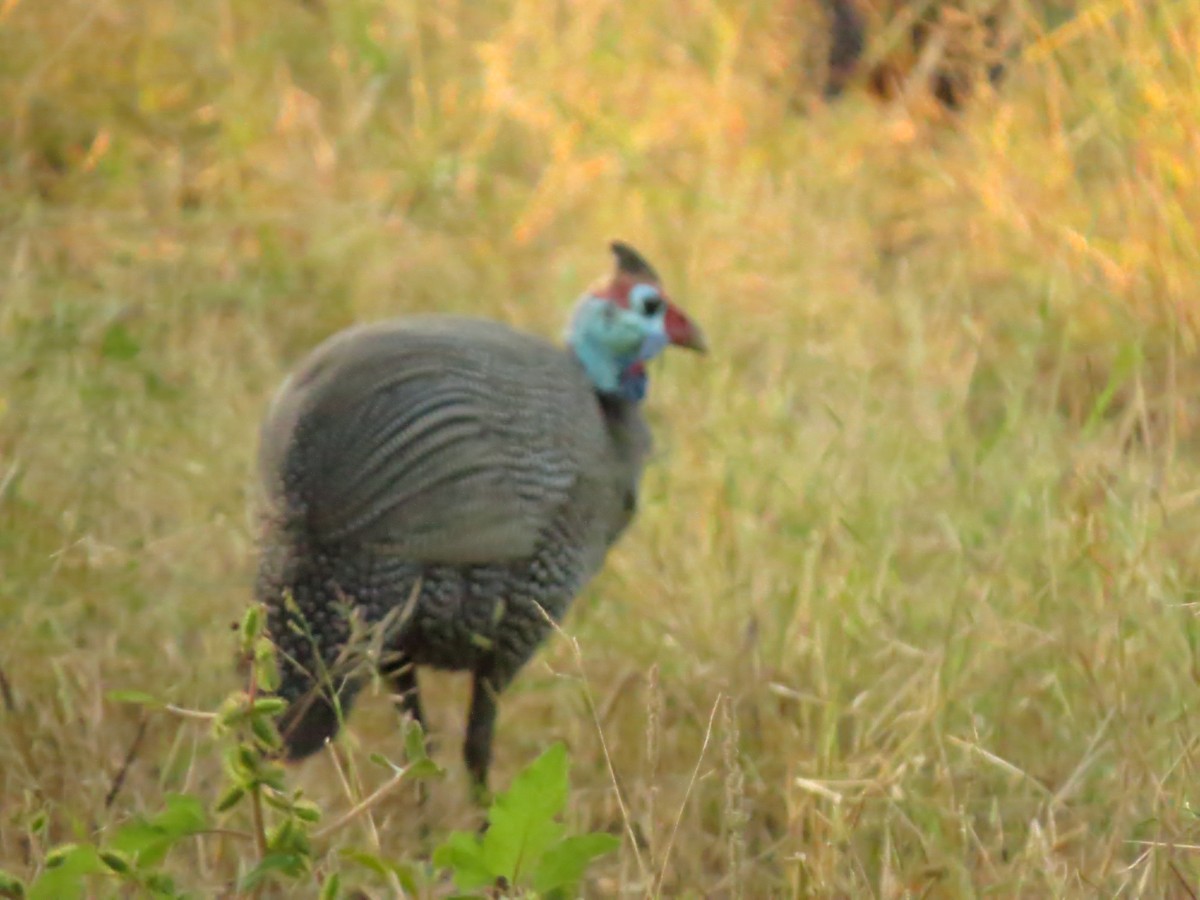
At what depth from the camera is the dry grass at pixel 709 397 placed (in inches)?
95.8

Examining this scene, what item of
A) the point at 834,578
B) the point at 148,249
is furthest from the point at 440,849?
the point at 148,249

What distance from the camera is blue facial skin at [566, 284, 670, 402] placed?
9.67 ft

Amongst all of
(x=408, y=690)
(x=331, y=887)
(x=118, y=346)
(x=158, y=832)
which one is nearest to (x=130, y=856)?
(x=158, y=832)

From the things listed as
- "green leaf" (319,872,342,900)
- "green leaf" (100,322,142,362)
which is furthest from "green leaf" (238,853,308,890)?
"green leaf" (100,322,142,362)

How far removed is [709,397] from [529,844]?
1.99 m

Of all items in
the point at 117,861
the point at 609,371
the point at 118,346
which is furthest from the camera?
the point at 118,346

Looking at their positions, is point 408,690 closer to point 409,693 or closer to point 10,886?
point 409,693

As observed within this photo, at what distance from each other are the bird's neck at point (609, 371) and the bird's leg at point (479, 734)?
484 millimetres

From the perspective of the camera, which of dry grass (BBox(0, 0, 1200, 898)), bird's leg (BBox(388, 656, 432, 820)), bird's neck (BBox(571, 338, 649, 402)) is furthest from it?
bird's neck (BBox(571, 338, 649, 402))

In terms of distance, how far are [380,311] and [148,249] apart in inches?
21.7

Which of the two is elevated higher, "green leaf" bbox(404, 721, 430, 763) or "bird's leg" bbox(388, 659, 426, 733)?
"green leaf" bbox(404, 721, 430, 763)

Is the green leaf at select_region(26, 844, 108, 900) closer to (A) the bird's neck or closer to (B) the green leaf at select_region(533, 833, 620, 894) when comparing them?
(B) the green leaf at select_region(533, 833, 620, 894)

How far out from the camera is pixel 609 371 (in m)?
2.95

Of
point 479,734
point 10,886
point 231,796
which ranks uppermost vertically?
point 231,796
